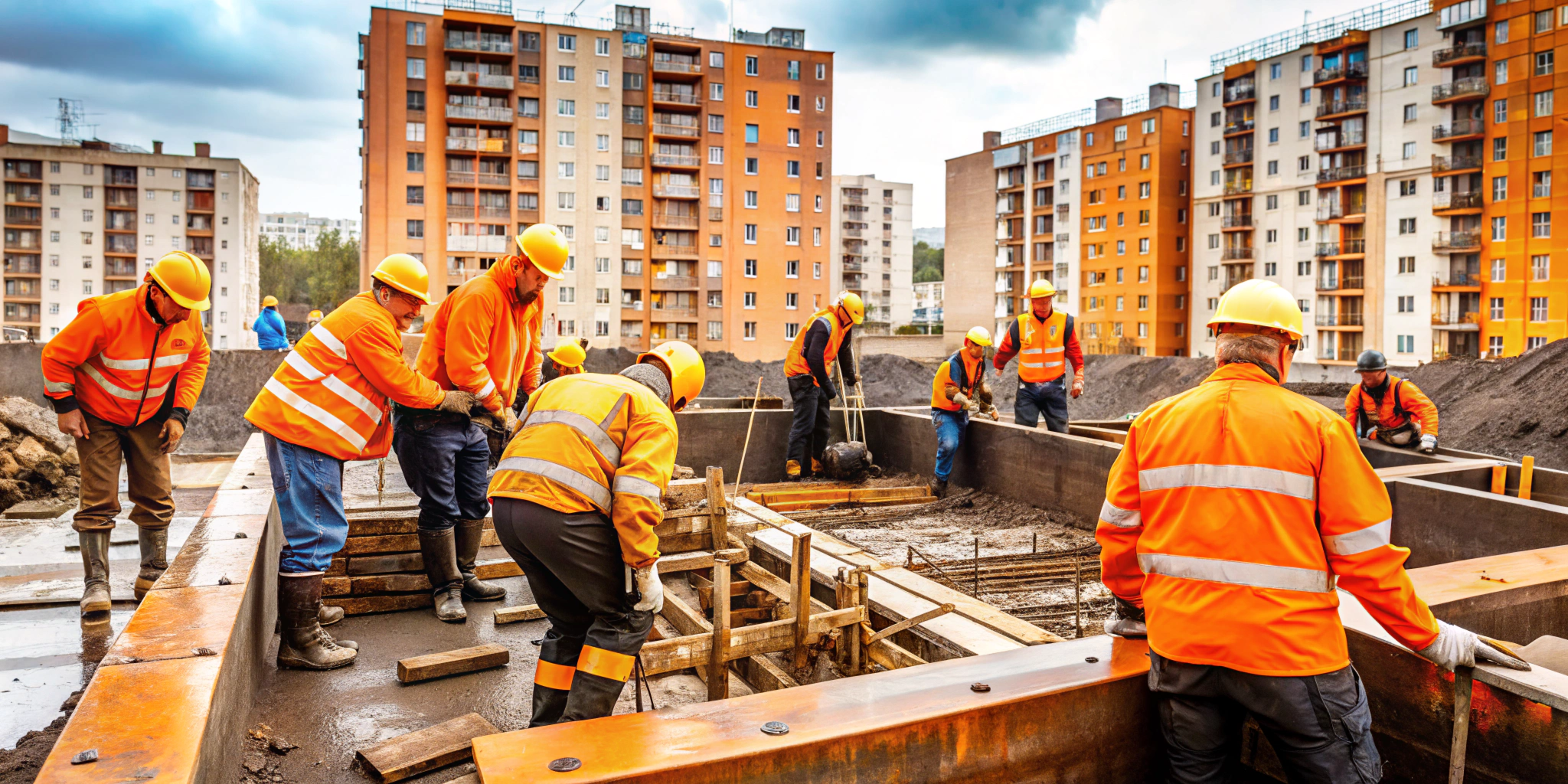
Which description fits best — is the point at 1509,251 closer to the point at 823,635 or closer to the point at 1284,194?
the point at 1284,194

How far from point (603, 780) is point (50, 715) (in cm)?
311

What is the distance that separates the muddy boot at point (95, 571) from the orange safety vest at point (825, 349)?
6.27 meters

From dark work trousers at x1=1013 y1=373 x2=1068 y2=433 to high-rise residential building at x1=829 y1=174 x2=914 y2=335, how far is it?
94006mm

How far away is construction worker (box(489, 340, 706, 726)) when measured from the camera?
3189 mm

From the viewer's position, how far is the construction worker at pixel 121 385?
5.04 metres

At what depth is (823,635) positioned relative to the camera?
16.8 feet

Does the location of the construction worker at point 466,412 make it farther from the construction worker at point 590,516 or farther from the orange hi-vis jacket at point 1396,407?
the orange hi-vis jacket at point 1396,407

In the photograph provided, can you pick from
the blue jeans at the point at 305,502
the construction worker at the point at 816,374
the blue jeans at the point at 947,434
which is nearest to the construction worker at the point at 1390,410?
the blue jeans at the point at 947,434

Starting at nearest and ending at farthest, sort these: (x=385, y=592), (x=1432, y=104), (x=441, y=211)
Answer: (x=385, y=592)
(x=1432, y=104)
(x=441, y=211)

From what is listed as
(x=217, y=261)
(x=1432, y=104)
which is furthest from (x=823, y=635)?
(x=217, y=261)

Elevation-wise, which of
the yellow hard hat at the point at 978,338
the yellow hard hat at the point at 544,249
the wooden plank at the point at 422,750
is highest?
the yellow hard hat at the point at 544,249

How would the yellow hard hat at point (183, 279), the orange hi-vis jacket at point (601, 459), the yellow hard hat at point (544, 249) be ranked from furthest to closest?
→ 1. the yellow hard hat at point (183, 279)
2. the yellow hard hat at point (544, 249)
3. the orange hi-vis jacket at point (601, 459)

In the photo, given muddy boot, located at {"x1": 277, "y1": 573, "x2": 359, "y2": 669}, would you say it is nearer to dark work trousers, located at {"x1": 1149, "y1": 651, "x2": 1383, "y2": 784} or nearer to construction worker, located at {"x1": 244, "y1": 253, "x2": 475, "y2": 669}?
construction worker, located at {"x1": 244, "y1": 253, "x2": 475, "y2": 669}

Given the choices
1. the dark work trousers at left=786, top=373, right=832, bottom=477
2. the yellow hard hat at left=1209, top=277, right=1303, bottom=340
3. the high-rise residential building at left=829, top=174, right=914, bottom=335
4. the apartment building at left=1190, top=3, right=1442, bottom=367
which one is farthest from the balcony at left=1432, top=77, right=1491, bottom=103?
the high-rise residential building at left=829, top=174, right=914, bottom=335
